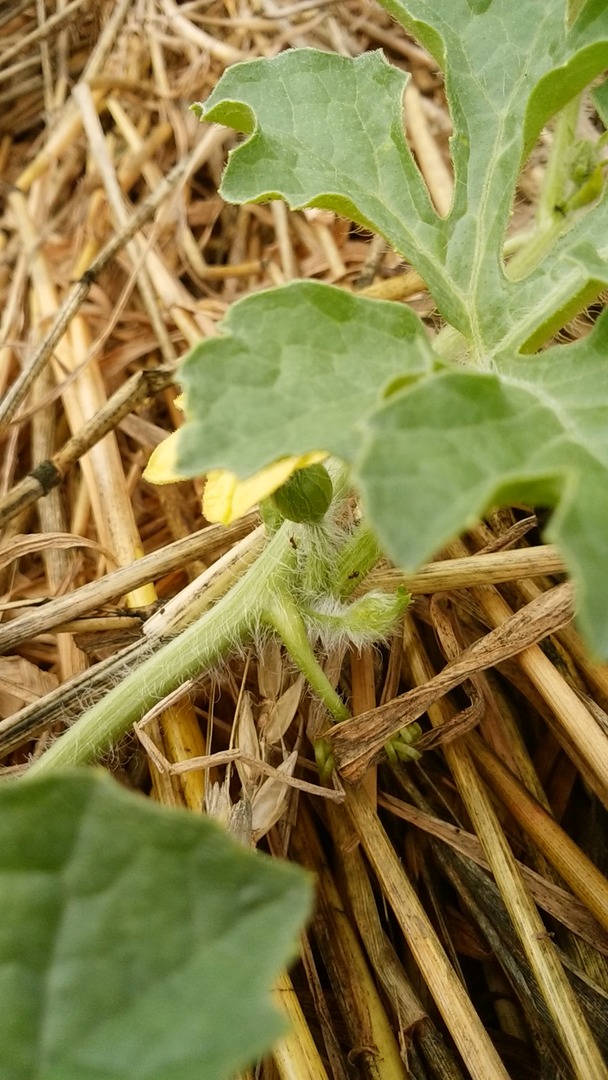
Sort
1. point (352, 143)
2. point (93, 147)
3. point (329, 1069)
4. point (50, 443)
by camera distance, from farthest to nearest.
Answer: point (93, 147)
point (50, 443)
point (352, 143)
point (329, 1069)

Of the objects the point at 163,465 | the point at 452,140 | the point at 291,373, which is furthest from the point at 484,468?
the point at 452,140

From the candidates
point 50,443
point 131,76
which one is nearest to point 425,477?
point 50,443

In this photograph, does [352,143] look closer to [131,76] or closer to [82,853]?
[82,853]

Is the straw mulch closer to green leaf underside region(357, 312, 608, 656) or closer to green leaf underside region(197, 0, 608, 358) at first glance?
green leaf underside region(197, 0, 608, 358)

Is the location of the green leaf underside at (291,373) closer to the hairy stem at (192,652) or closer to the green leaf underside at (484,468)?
the green leaf underside at (484,468)

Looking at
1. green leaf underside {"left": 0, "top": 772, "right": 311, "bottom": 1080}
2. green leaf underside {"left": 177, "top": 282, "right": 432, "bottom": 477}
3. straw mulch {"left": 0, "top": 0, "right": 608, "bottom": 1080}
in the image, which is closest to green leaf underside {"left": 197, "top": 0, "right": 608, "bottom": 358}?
green leaf underside {"left": 177, "top": 282, "right": 432, "bottom": 477}

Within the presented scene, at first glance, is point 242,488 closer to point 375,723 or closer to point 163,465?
point 163,465
